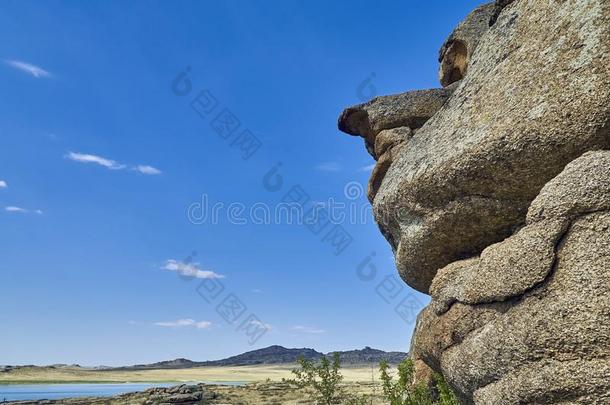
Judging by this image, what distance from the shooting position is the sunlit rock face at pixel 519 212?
36.8 feet

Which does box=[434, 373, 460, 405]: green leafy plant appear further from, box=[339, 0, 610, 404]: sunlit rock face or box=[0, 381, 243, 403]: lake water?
box=[0, 381, 243, 403]: lake water

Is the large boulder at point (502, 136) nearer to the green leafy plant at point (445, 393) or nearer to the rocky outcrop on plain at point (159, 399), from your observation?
the green leafy plant at point (445, 393)

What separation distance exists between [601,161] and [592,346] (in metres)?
4.24

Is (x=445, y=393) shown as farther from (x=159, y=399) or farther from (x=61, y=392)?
(x=61, y=392)

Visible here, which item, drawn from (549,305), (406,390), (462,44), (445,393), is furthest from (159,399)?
(549,305)

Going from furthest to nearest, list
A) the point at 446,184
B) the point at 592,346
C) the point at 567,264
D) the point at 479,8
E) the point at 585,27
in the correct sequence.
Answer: the point at 479,8
the point at 446,184
the point at 585,27
the point at 567,264
the point at 592,346

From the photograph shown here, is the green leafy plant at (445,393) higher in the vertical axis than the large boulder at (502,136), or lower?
lower

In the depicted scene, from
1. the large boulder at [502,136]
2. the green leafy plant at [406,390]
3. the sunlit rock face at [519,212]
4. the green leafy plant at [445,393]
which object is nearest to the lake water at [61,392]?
the green leafy plant at [406,390]

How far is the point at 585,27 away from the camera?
1336 cm

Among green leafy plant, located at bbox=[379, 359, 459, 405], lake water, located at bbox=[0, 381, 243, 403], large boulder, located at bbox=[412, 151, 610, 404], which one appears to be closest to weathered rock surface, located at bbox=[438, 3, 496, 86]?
large boulder, located at bbox=[412, 151, 610, 404]

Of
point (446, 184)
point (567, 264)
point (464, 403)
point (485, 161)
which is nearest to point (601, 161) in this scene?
point (567, 264)

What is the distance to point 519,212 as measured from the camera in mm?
15320

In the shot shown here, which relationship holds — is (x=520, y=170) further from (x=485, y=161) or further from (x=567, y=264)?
(x=567, y=264)

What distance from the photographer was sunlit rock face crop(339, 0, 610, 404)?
11.2 meters
